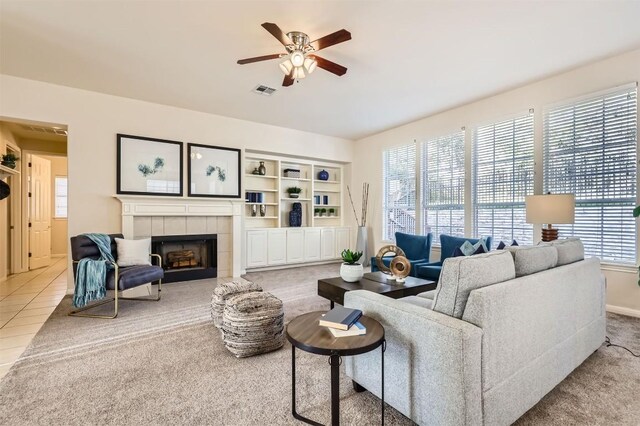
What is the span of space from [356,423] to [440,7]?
3106mm

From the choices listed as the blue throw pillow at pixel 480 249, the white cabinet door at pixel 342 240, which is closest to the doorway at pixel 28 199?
the white cabinet door at pixel 342 240

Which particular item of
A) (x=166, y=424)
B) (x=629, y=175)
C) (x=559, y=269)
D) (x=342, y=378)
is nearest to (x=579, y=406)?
(x=559, y=269)

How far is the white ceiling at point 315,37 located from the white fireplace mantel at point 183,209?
156cm

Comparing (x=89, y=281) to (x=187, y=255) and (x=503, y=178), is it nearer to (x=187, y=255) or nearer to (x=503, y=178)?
(x=187, y=255)

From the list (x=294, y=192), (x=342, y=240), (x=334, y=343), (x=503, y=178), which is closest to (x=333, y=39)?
(x=334, y=343)

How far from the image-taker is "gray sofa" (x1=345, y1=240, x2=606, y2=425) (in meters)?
1.30

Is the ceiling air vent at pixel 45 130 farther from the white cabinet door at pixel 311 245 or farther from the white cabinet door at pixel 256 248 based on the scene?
the white cabinet door at pixel 311 245

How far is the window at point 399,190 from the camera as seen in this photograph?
5.73 metres

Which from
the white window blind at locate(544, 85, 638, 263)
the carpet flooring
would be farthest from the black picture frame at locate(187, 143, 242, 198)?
the white window blind at locate(544, 85, 638, 263)

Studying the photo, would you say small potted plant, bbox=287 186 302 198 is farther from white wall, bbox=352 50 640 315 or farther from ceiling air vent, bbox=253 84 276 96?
ceiling air vent, bbox=253 84 276 96

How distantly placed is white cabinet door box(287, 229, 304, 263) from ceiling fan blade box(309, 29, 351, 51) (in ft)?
13.1

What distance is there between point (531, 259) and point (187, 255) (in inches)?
194

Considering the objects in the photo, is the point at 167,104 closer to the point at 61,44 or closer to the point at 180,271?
the point at 61,44

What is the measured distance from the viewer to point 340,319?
1502 mm
